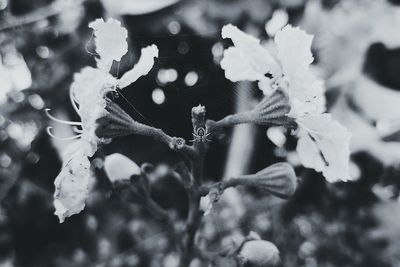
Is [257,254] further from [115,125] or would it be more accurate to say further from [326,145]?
[115,125]

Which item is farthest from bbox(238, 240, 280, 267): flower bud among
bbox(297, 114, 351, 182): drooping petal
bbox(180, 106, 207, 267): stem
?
bbox(297, 114, 351, 182): drooping petal

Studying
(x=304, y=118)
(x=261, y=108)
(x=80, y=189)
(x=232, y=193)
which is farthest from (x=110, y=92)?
(x=232, y=193)

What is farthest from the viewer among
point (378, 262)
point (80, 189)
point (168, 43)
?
point (168, 43)

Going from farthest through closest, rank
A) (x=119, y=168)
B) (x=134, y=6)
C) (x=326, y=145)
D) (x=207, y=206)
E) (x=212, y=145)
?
(x=212, y=145) < (x=134, y=6) < (x=119, y=168) < (x=326, y=145) < (x=207, y=206)

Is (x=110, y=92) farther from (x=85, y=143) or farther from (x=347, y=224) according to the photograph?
(x=347, y=224)

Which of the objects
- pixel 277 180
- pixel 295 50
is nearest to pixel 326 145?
pixel 277 180

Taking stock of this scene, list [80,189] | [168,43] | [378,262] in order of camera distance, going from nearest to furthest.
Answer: [80,189]
[378,262]
[168,43]

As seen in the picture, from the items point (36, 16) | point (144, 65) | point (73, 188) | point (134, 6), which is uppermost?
point (144, 65)

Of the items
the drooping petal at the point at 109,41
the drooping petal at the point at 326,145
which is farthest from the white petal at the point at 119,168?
the drooping petal at the point at 326,145
